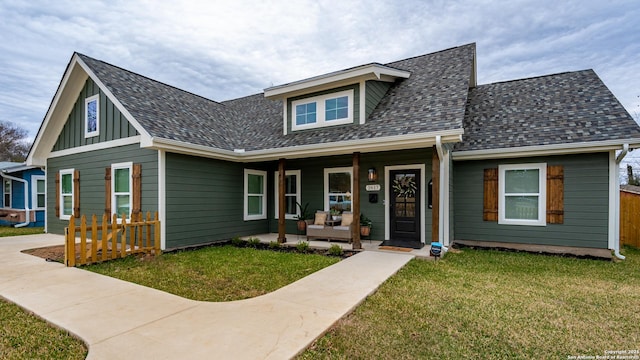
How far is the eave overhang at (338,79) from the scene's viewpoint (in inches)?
299

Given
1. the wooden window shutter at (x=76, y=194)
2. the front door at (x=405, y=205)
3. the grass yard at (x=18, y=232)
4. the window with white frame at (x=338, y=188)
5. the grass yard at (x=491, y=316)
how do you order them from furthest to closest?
the grass yard at (x=18, y=232)
the wooden window shutter at (x=76, y=194)
the window with white frame at (x=338, y=188)
the front door at (x=405, y=205)
the grass yard at (x=491, y=316)

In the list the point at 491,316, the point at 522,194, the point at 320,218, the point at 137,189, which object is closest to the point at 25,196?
the point at 137,189

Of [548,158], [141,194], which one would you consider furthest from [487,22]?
[141,194]

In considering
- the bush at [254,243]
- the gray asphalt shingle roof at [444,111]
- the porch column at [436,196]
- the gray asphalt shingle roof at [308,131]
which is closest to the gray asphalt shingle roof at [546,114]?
the gray asphalt shingle roof at [444,111]

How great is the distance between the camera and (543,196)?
7207 mm

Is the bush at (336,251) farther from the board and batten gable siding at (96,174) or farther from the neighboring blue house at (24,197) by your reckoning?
the neighboring blue house at (24,197)

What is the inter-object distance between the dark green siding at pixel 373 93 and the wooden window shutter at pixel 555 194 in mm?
4425

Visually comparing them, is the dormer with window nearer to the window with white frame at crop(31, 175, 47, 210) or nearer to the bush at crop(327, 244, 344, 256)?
the bush at crop(327, 244, 344, 256)

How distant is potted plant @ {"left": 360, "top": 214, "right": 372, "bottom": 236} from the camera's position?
7.88 metres

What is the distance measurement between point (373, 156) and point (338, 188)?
4.44ft

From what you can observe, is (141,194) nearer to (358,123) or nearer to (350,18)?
(358,123)

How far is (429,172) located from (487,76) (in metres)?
12.0

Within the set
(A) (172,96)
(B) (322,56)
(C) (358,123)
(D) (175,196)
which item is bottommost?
(D) (175,196)

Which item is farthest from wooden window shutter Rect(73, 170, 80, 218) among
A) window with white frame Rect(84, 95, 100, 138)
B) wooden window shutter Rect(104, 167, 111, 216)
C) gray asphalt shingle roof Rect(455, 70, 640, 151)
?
gray asphalt shingle roof Rect(455, 70, 640, 151)
